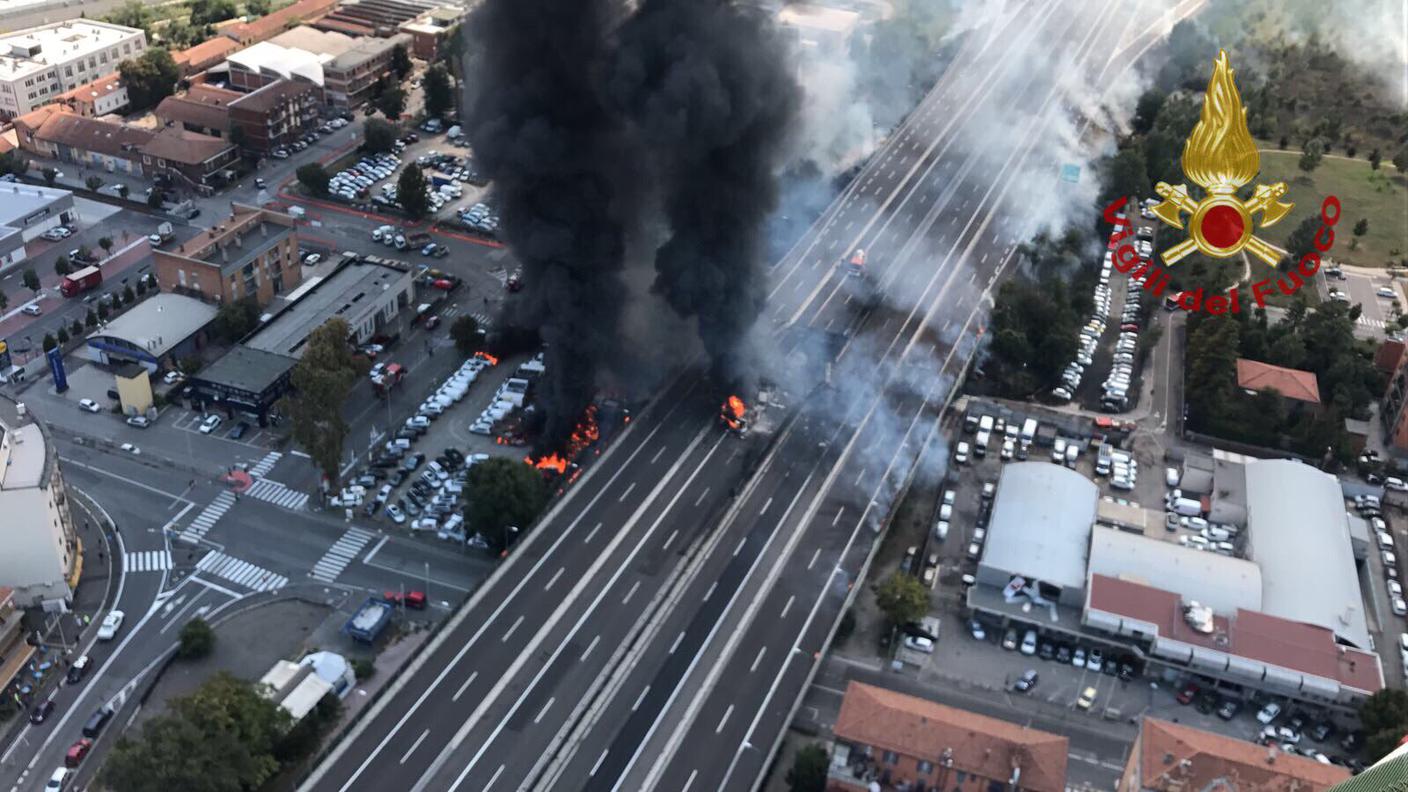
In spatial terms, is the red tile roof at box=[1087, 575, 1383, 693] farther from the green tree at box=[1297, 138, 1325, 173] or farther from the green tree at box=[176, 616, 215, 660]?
the green tree at box=[1297, 138, 1325, 173]

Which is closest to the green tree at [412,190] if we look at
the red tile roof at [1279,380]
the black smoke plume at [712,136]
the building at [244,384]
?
the building at [244,384]

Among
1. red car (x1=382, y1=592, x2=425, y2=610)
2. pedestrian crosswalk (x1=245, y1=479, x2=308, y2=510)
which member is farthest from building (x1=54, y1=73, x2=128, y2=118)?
red car (x1=382, y1=592, x2=425, y2=610)

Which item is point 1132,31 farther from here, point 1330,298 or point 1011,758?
point 1011,758

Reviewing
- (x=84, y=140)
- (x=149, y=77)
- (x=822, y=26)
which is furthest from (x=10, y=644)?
(x=822, y=26)

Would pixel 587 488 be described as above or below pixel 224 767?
above

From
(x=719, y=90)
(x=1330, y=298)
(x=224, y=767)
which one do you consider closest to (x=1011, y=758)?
(x=224, y=767)

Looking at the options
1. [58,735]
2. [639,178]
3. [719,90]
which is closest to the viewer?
[58,735]

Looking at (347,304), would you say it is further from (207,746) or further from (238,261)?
(207,746)
